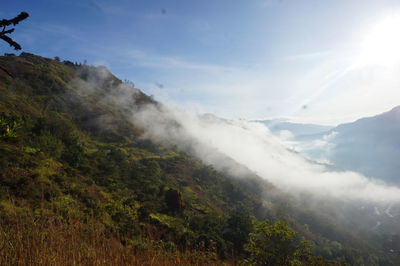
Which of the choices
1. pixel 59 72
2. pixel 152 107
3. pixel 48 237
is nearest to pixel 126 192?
pixel 48 237

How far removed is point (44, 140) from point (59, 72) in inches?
4623

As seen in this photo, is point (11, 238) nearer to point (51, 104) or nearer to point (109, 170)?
point (109, 170)

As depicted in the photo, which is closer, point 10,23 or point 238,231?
point 10,23

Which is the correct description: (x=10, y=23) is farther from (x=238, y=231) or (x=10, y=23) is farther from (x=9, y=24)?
(x=238, y=231)

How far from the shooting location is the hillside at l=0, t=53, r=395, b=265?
4.98m

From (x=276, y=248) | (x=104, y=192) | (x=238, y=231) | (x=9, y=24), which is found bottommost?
(x=238, y=231)

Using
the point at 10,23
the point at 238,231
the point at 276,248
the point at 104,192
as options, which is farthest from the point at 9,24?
the point at 238,231

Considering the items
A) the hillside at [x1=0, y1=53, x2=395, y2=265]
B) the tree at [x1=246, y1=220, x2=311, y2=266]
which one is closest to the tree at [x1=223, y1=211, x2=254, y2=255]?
the hillside at [x1=0, y1=53, x2=395, y2=265]

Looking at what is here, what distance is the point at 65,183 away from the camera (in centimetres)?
2984

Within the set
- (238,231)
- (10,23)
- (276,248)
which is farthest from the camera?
(238,231)

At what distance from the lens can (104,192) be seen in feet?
118

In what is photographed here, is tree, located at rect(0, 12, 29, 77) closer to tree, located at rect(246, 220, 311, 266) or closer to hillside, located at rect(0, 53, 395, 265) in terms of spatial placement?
hillside, located at rect(0, 53, 395, 265)

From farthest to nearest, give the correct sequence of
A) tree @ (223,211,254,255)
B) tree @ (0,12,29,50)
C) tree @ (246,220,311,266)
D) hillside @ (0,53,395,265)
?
tree @ (223,211,254,255) → tree @ (246,220,311,266) → hillside @ (0,53,395,265) → tree @ (0,12,29,50)

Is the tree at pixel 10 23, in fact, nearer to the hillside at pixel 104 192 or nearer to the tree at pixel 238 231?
the hillside at pixel 104 192
